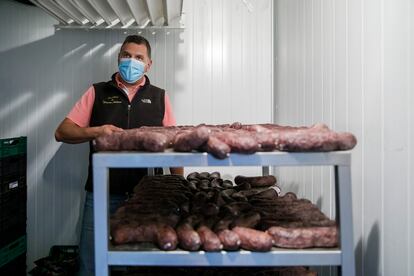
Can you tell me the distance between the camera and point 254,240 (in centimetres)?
122

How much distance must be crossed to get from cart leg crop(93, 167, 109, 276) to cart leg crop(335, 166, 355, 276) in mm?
765

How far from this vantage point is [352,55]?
174 centimetres

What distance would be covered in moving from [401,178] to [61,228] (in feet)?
10.3

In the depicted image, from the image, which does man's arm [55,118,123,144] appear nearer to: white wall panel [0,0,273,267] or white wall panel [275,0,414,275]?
white wall panel [0,0,273,267]

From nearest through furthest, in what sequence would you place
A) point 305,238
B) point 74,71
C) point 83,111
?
point 305,238 < point 83,111 < point 74,71

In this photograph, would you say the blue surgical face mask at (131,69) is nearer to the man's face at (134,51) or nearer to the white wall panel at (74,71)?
the man's face at (134,51)

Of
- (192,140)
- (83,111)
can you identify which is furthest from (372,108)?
(83,111)

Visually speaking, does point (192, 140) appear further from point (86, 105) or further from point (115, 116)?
point (86, 105)

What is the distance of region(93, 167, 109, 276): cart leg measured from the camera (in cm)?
120

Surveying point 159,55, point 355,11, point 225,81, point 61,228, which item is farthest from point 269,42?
point 61,228

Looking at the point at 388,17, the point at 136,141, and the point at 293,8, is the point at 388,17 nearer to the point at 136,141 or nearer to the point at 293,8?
the point at 136,141

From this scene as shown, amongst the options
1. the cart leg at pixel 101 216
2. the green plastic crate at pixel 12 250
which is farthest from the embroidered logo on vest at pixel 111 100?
the cart leg at pixel 101 216

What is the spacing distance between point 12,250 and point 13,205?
39 cm

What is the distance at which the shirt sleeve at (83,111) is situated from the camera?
2715 millimetres
